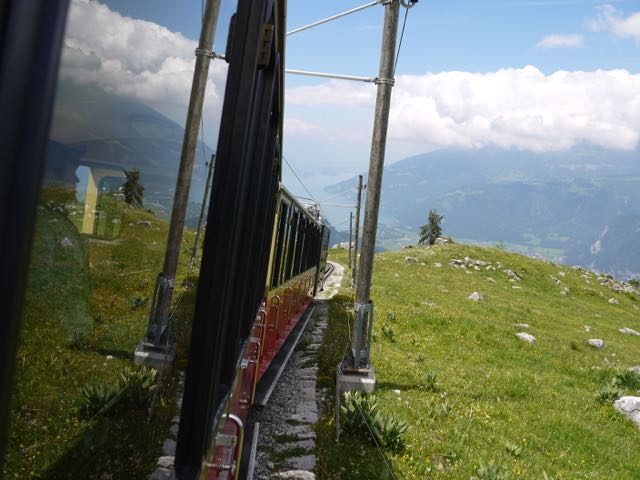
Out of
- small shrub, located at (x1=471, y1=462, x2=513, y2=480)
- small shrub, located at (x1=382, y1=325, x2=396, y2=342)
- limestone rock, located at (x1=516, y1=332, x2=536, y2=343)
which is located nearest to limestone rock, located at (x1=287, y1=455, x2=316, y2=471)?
small shrub, located at (x1=471, y1=462, x2=513, y2=480)

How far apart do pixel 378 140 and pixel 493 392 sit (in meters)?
4.68

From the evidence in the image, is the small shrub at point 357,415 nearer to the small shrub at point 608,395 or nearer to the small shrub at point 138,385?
the small shrub at point 608,395

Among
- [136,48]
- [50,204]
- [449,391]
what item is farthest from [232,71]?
[449,391]

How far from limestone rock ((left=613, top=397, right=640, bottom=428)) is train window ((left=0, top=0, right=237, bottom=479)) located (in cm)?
943

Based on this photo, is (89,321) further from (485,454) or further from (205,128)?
(485,454)

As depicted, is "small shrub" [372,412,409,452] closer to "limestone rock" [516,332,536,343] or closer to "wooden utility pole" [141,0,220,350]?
"wooden utility pole" [141,0,220,350]

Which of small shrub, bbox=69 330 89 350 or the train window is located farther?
small shrub, bbox=69 330 89 350

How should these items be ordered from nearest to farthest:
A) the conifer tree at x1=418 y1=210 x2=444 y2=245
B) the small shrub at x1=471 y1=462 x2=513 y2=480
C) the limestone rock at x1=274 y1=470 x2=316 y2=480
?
the small shrub at x1=471 y1=462 x2=513 y2=480 → the limestone rock at x1=274 y1=470 x2=316 y2=480 → the conifer tree at x1=418 y1=210 x2=444 y2=245

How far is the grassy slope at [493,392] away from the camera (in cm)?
654

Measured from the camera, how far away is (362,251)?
936 cm

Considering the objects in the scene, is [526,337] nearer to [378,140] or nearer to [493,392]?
[493,392]

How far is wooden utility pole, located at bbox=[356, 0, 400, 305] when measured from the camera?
8.88m

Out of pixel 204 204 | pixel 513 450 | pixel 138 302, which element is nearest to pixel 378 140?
pixel 513 450

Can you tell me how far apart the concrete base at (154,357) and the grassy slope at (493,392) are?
14.9 ft
